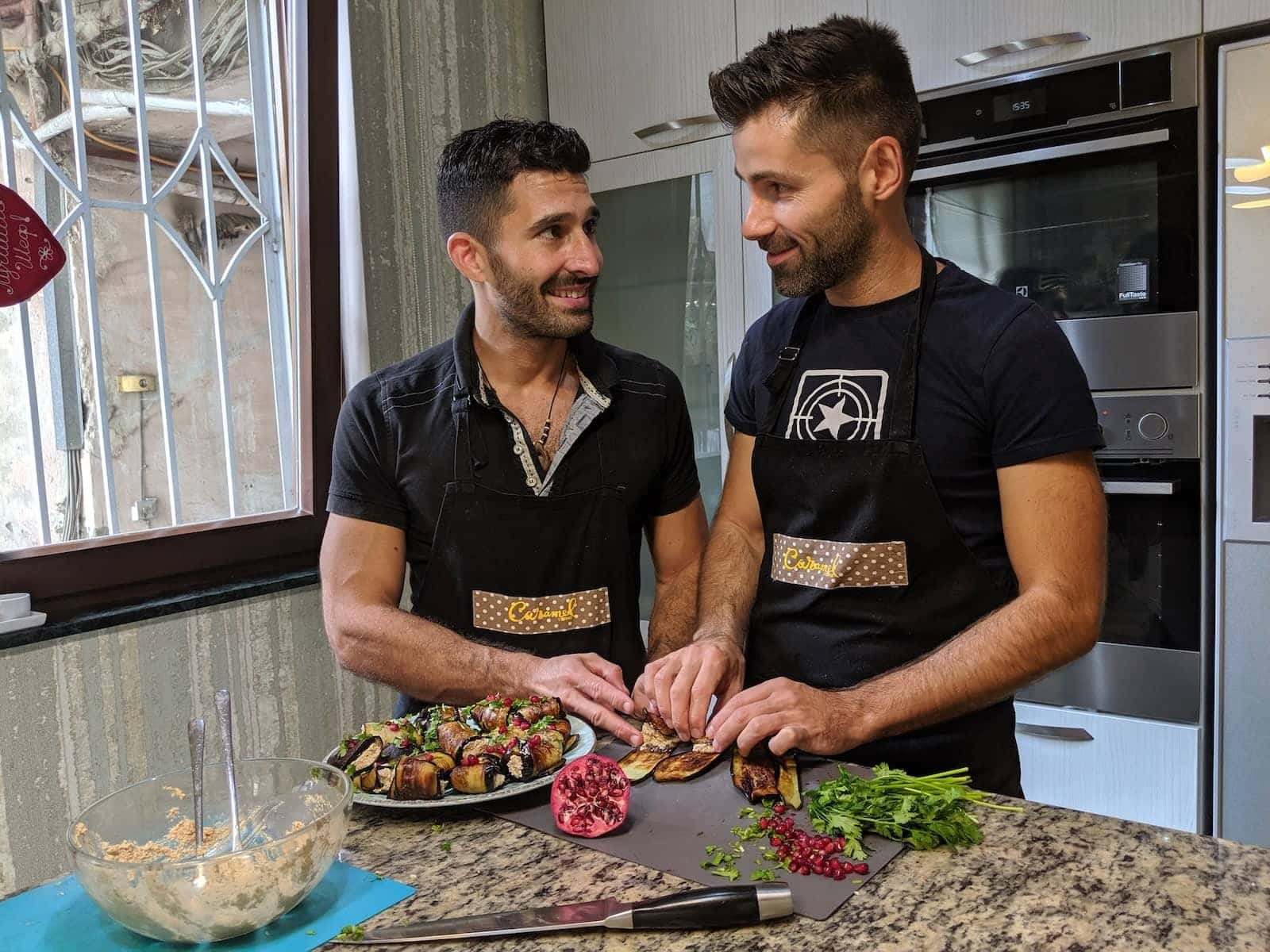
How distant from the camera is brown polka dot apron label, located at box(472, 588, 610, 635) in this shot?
169 cm

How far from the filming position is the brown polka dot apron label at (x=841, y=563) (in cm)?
143

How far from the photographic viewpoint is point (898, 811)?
3.28ft

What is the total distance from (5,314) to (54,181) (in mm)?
302

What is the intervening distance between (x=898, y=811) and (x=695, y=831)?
0.65 feet

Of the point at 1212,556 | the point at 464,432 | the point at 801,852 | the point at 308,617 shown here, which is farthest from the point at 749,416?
the point at 308,617

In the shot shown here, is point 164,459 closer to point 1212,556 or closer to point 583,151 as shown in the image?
point 583,151

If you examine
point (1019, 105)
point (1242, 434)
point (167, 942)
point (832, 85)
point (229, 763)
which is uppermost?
point (1019, 105)

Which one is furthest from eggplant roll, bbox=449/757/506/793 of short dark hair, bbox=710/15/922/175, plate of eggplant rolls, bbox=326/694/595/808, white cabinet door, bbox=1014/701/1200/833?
white cabinet door, bbox=1014/701/1200/833

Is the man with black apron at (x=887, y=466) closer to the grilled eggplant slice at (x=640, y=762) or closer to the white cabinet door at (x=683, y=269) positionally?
the grilled eggplant slice at (x=640, y=762)

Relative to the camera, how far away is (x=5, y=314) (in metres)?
2.12

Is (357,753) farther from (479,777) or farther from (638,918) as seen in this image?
(638,918)

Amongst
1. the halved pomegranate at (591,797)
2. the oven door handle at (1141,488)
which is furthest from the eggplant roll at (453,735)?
the oven door handle at (1141,488)

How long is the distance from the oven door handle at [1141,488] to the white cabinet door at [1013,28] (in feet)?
3.00

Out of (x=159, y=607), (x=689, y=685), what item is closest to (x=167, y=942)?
(x=689, y=685)
